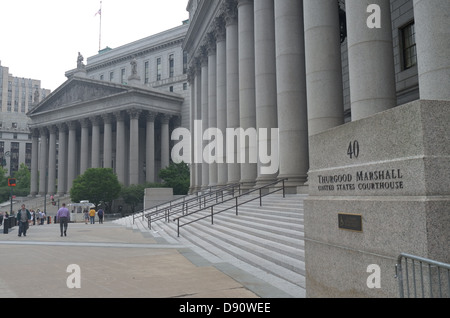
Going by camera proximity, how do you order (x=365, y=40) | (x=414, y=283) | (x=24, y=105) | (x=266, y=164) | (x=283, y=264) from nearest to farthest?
(x=414, y=283)
(x=283, y=264)
(x=365, y=40)
(x=266, y=164)
(x=24, y=105)

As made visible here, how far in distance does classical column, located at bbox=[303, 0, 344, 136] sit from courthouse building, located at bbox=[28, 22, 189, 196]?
56.2m

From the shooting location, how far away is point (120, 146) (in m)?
69.9

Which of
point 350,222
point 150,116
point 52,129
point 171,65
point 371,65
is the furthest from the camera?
point 171,65

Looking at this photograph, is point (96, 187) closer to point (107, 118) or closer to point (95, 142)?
point (95, 142)

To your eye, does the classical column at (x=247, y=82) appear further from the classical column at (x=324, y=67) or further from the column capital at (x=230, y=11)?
the classical column at (x=324, y=67)

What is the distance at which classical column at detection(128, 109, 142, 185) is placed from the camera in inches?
2746

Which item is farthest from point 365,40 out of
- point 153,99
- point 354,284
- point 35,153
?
point 35,153

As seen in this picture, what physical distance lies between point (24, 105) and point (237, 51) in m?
175

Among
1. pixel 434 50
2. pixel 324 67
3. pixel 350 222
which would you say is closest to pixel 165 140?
pixel 324 67

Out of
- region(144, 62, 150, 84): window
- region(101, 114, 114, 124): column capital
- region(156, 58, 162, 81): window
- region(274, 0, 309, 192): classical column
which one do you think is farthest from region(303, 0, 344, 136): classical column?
region(144, 62, 150, 84): window

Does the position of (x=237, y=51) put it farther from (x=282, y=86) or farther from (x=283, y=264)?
(x=283, y=264)

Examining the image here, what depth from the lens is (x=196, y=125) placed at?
Answer: 1750 inches

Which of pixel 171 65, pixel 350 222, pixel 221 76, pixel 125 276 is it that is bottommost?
pixel 125 276

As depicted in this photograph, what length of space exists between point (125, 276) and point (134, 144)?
6301 centimetres
